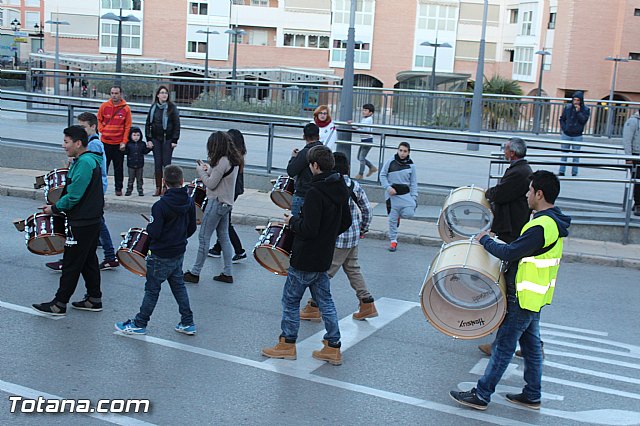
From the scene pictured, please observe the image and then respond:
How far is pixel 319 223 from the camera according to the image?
672 cm

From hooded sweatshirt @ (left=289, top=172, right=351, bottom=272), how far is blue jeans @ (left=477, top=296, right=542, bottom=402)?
1555 mm

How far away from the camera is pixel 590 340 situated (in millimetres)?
8117

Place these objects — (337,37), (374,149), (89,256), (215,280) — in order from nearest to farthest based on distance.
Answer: (89,256) → (215,280) → (374,149) → (337,37)

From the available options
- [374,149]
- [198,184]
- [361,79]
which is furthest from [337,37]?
[198,184]

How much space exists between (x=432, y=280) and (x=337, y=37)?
62825 millimetres

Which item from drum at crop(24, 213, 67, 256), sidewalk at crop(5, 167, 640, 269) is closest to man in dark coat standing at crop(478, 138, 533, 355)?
sidewalk at crop(5, 167, 640, 269)

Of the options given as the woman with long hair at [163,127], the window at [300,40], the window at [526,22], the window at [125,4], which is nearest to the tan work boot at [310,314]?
the woman with long hair at [163,127]

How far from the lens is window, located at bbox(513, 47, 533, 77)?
61.8 m

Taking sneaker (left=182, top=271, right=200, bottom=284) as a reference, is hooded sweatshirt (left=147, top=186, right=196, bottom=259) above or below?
above

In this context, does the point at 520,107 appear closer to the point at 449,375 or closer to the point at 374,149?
the point at 374,149

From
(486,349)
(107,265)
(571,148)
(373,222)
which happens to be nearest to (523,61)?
(571,148)

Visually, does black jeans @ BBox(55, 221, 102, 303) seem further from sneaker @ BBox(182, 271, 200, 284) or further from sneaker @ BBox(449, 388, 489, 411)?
sneaker @ BBox(449, 388, 489, 411)

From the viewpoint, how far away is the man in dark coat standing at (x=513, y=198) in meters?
7.89

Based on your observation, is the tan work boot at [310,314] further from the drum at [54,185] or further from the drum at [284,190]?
the drum at [54,185]
